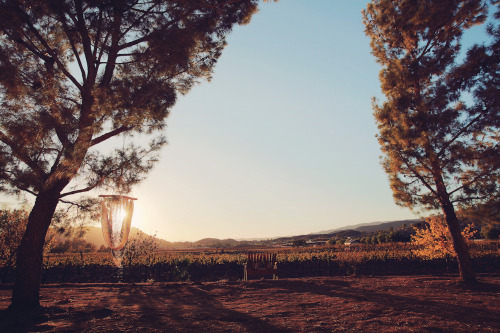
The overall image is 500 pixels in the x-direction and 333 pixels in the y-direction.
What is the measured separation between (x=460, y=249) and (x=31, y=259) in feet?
42.3

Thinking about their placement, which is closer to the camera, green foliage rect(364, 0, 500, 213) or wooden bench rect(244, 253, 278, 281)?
green foliage rect(364, 0, 500, 213)

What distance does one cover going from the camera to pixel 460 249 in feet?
33.7

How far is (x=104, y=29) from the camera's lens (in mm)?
8109

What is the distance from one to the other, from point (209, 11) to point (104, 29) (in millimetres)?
3011

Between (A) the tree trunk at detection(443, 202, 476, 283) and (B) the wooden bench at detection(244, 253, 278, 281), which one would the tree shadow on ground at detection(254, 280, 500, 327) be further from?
(B) the wooden bench at detection(244, 253, 278, 281)

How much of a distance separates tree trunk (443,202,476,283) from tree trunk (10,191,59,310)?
12328 millimetres

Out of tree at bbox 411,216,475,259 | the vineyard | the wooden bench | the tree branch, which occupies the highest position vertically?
the tree branch

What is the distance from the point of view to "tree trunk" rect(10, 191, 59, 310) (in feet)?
23.2

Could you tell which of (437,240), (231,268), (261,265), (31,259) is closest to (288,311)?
(31,259)

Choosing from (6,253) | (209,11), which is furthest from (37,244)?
(6,253)

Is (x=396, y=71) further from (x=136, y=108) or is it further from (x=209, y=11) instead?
(x=136, y=108)

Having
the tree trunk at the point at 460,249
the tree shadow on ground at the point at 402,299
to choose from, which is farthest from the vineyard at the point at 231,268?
the tree trunk at the point at 460,249

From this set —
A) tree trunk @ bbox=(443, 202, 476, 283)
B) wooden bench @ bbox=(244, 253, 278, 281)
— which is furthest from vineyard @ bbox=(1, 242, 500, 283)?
tree trunk @ bbox=(443, 202, 476, 283)

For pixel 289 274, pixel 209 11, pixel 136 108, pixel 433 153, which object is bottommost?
pixel 289 274
